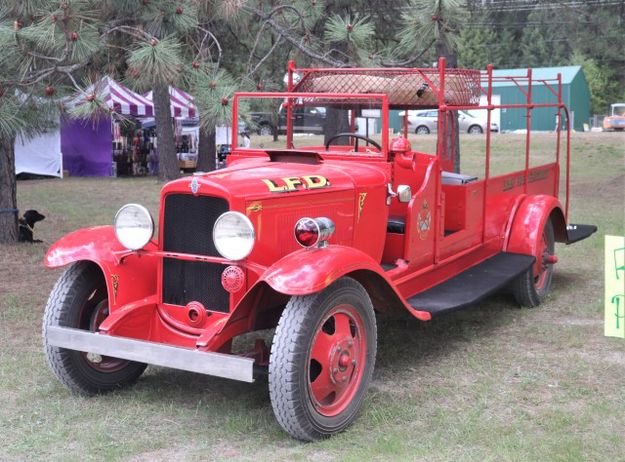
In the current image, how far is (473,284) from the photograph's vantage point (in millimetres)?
5820

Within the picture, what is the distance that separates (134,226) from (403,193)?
172 centimetres

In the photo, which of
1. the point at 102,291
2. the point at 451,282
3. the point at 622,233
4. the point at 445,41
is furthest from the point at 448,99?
the point at 622,233

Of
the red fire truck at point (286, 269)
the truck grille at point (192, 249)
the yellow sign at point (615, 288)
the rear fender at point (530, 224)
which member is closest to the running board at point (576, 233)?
the rear fender at point (530, 224)

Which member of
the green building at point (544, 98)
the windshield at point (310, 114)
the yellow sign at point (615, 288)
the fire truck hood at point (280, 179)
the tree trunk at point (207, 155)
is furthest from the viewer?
the green building at point (544, 98)

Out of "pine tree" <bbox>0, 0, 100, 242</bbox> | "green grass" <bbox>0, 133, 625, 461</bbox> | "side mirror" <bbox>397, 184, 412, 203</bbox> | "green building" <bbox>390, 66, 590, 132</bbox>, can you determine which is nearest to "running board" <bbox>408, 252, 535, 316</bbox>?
"green grass" <bbox>0, 133, 625, 461</bbox>

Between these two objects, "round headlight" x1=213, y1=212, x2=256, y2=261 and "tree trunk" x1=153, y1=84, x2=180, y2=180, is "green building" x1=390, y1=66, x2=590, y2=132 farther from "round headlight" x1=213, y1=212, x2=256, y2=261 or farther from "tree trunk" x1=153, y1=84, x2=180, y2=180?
"round headlight" x1=213, y1=212, x2=256, y2=261

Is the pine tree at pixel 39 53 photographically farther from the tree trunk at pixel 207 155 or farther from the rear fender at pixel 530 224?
the tree trunk at pixel 207 155

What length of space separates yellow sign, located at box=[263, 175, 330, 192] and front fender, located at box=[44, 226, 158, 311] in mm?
793

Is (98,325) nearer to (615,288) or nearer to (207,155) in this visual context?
(615,288)

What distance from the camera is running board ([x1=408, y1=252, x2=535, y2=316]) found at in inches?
206

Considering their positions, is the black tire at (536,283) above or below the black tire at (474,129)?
below

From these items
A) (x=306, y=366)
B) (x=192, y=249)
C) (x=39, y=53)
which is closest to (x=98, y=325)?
(x=192, y=249)

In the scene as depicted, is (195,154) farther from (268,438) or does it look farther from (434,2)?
(268,438)

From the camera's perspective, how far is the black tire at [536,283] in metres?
6.69
